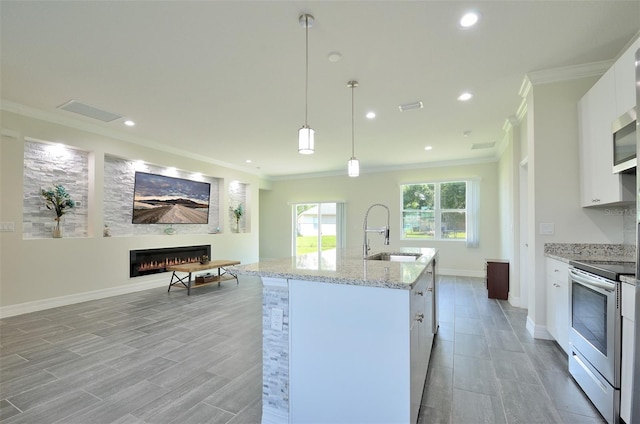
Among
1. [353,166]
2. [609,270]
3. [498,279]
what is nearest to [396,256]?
[353,166]

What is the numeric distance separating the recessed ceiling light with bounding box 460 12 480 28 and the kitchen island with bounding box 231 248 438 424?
6.38 ft

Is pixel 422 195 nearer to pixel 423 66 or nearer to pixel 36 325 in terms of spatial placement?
pixel 423 66

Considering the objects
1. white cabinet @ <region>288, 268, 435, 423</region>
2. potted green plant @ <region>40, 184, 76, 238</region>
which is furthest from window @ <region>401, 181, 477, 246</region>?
potted green plant @ <region>40, 184, 76, 238</region>

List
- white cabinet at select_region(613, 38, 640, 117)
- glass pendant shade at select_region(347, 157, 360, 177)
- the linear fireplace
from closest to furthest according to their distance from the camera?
white cabinet at select_region(613, 38, 640, 117) < glass pendant shade at select_region(347, 157, 360, 177) < the linear fireplace

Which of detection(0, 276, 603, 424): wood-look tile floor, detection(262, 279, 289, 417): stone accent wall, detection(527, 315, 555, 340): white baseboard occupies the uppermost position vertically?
detection(262, 279, 289, 417): stone accent wall

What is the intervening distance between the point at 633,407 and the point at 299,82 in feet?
11.8

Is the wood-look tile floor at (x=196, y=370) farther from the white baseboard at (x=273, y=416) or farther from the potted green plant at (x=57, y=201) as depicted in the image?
the potted green plant at (x=57, y=201)

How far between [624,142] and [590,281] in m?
1.10

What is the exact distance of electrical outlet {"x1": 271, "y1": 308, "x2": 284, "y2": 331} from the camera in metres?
1.76

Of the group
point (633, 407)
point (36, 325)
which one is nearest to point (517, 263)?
point (633, 407)

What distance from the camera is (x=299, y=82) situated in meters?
3.21

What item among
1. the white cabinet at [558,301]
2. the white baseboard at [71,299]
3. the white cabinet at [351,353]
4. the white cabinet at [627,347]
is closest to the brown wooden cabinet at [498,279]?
the white cabinet at [558,301]

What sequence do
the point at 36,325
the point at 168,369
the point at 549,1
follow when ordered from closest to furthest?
the point at 549,1 < the point at 168,369 < the point at 36,325

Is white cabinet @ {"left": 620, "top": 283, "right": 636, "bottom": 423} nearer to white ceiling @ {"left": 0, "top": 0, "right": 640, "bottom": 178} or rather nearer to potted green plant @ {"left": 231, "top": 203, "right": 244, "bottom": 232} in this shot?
white ceiling @ {"left": 0, "top": 0, "right": 640, "bottom": 178}
